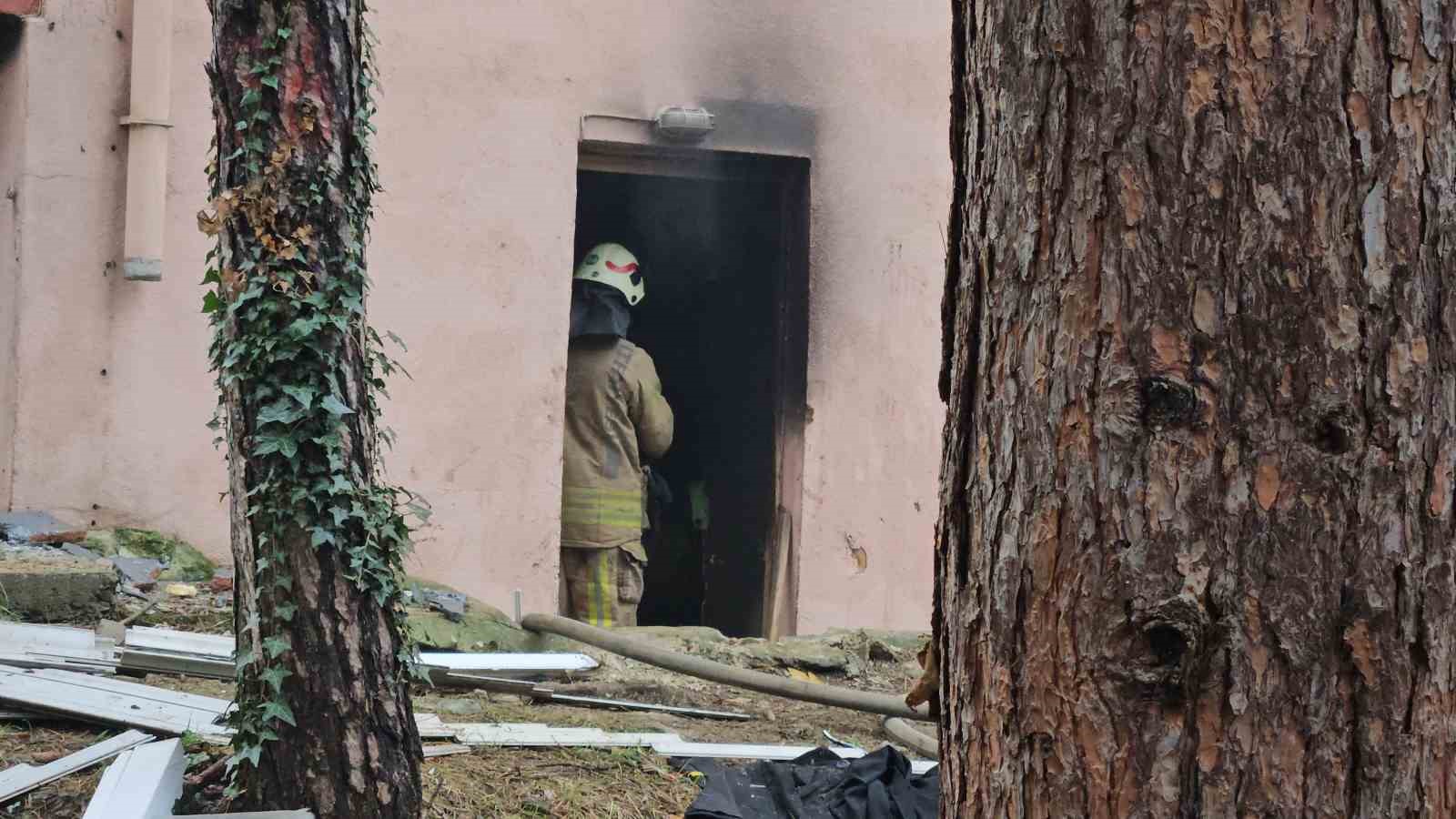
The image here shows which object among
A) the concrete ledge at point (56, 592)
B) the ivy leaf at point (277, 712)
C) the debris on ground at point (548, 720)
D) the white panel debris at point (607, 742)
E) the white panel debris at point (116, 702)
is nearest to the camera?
A: the ivy leaf at point (277, 712)

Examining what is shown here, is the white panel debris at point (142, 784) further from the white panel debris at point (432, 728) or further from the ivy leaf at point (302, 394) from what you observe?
the ivy leaf at point (302, 394)

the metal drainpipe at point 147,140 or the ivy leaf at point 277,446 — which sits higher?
the metal drainpipe at point 147,140

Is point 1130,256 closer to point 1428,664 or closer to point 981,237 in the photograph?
point 981,237

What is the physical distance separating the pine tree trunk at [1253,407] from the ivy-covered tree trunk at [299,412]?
2.49m

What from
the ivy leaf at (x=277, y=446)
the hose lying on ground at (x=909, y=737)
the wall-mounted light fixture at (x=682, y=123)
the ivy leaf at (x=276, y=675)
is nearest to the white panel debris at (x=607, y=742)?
the hose lying on ground at (x=909, y=737)

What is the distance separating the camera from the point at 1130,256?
158 cm

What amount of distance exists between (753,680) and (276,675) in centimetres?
262

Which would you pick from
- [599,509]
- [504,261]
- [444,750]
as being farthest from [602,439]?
[444,750]

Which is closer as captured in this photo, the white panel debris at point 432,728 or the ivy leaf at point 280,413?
the ivy leaf at point 280,413

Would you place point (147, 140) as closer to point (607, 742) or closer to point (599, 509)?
point (599, 509)

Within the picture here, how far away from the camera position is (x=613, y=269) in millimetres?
8273

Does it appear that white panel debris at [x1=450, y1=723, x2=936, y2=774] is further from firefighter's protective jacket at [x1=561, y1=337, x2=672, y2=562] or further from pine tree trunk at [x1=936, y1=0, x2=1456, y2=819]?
pine tree trunk at [x1=936, y1=0, x2=1456, y2=819]

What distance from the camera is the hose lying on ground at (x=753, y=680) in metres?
5.79

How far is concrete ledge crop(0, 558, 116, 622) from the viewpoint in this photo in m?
5.68
